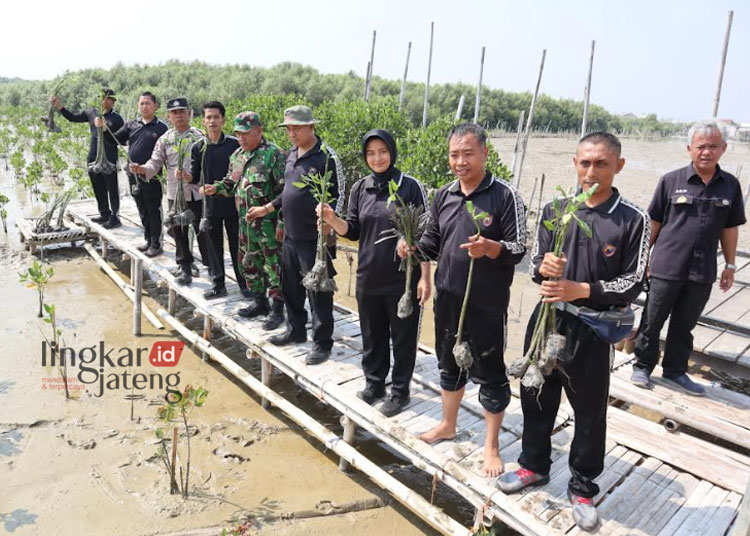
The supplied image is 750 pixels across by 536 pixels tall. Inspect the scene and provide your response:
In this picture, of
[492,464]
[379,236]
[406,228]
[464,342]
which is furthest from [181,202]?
[492,464]

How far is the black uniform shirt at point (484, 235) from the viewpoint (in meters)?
2.89

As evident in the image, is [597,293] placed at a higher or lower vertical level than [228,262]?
Result: higher

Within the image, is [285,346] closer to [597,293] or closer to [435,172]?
[597,293]

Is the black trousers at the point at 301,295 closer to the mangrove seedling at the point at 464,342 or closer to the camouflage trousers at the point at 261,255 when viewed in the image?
the camouflage trousers at the point at 261,255

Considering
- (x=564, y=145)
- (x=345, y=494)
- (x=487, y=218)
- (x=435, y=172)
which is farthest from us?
(x=564, y=145)

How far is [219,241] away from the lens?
579 cm

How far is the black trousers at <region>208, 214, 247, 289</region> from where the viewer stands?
18.3 ft

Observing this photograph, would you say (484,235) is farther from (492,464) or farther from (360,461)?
(360,461)

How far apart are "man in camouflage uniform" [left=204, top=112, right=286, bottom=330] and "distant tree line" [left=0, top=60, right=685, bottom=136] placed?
21.3 metres

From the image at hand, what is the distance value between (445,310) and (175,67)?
133 ft

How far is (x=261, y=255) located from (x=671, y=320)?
11.4 ft

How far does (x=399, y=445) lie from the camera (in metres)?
3.59

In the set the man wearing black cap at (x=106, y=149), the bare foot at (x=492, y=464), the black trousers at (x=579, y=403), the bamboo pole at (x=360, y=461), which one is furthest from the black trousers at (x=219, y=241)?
the black trousers at (x=579, y=403)

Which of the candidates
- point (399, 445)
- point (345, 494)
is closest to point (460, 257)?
point (399, 445)
